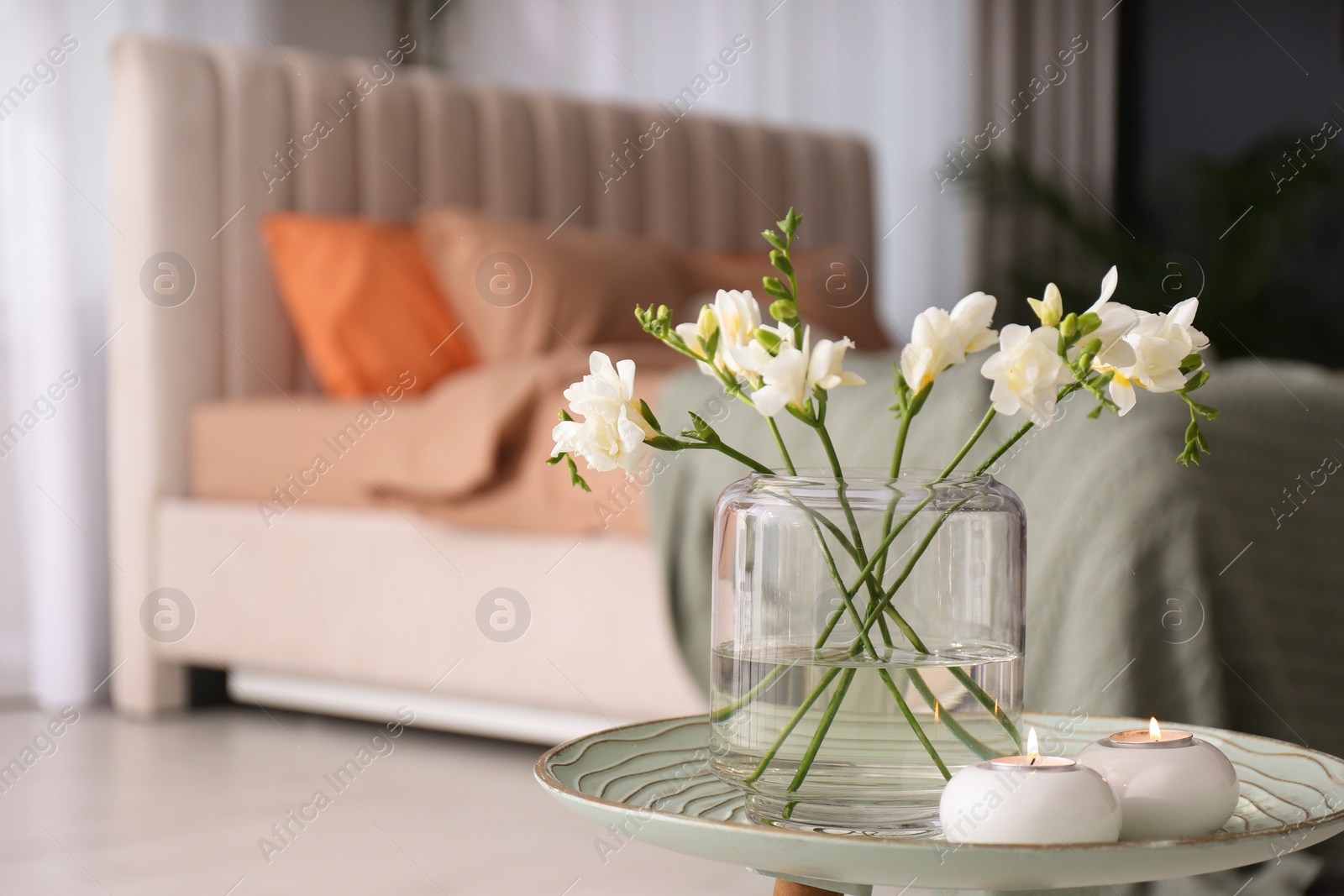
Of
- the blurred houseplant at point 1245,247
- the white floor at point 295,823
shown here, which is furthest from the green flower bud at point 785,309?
the blurred houseplant at point 1245,247

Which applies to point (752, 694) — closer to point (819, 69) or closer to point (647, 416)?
point (647, 416)

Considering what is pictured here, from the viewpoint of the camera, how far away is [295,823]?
7.00 ft

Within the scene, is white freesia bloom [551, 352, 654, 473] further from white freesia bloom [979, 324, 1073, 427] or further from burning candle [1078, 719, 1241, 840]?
burning candle [1078, 719, 1241, 840]

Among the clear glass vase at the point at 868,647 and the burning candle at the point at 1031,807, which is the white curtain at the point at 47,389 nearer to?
the clear glass vase at the point at 868,647

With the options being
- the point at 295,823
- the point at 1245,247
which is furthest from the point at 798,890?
the point at 1245,247

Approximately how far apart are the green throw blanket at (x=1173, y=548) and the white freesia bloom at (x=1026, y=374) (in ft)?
3.18

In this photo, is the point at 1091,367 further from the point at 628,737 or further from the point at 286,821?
the point at 286,821

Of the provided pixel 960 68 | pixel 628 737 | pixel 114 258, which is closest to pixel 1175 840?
pixel 628 737

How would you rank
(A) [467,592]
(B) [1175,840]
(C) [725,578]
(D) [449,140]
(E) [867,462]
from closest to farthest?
1. (B) [1175,840]
2. (C) [725,578]
3. (E) [867,462]
4. (A) [467,592]
5. (D) [449,140]

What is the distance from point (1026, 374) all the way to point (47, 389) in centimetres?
272

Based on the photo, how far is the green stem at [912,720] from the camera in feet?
2.73

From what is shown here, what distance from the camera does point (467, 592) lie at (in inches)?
102

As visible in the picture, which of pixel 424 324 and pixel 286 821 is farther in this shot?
pixel 424 324

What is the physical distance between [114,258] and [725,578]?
7.98 feet
